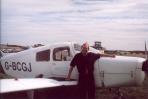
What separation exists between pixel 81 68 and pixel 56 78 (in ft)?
5.45

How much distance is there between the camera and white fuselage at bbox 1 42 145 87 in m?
8.66

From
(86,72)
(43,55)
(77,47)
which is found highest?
(77,47)

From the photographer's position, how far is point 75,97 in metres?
9.99

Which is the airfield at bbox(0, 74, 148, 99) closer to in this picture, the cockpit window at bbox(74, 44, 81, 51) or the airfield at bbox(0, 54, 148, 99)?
the airfield at bbox(0, 54, 148, 99)

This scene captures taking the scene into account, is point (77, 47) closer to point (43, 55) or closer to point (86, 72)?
point (43, 55)

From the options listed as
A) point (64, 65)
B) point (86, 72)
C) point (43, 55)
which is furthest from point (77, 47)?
point (86, 72)

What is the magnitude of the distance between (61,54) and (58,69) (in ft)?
1.62

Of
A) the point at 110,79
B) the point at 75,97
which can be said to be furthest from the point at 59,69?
the point at 110,79

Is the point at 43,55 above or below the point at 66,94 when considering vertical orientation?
above

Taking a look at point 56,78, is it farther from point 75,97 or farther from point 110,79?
point 110,79

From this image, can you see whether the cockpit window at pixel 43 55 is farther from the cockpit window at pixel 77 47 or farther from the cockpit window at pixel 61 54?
the cockpit window at pixel 77 47

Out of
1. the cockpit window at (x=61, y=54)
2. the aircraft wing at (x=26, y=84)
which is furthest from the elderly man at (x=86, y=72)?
the cockpit window at (x=61, y=54)

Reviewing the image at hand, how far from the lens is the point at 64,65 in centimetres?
962

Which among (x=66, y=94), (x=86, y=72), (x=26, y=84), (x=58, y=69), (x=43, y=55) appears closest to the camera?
(x=86, y=72)
